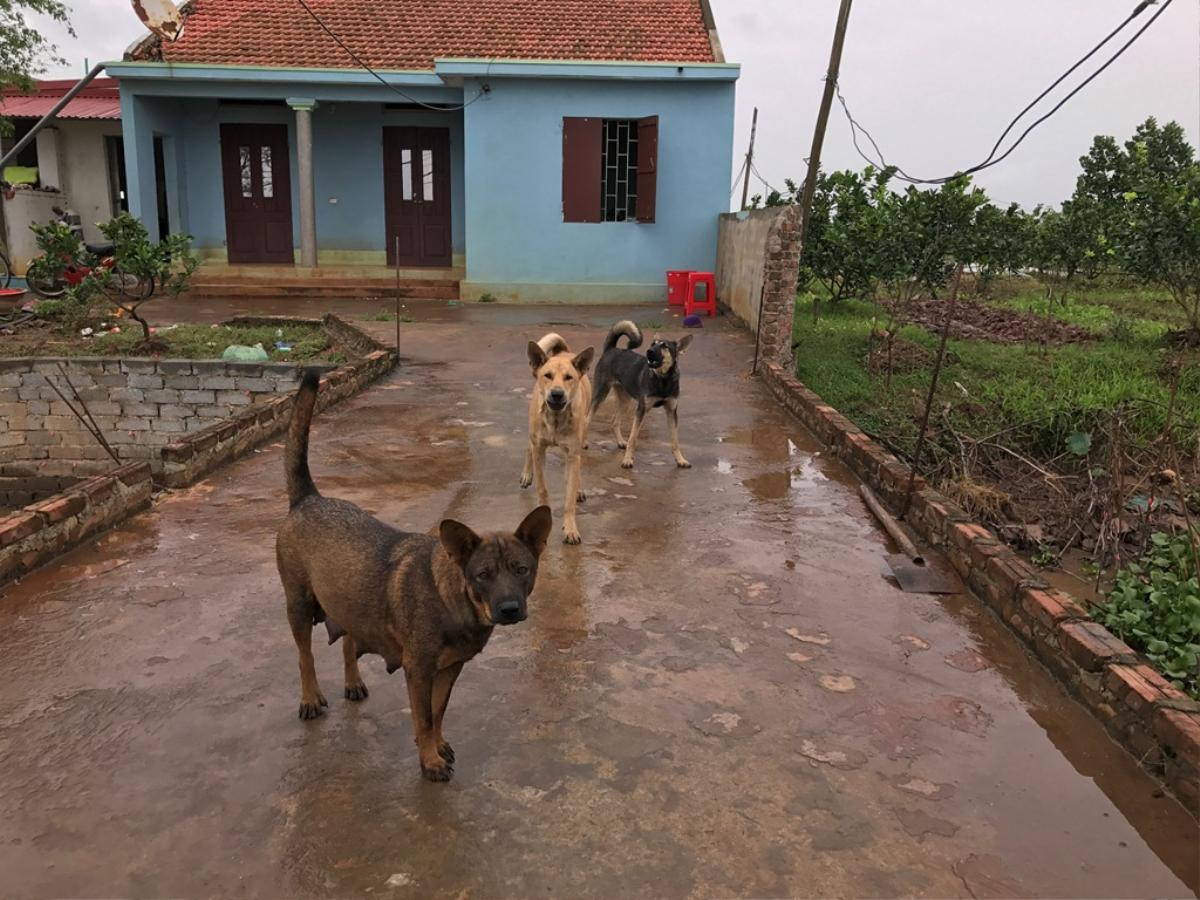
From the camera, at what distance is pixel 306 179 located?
16109 mm

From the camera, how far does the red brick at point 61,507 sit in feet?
14.9

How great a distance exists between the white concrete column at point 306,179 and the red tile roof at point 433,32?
84 centimetres

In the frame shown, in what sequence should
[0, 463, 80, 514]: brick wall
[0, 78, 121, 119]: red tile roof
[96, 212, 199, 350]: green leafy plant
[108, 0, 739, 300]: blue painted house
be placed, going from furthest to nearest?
[0, 78, 121, 119]: red tile roof → [108, 0, 739, 300]: blue painted house → [96, 212, 199, 350]: green leafy plant → [0, 463, 80, 514]: brick wall

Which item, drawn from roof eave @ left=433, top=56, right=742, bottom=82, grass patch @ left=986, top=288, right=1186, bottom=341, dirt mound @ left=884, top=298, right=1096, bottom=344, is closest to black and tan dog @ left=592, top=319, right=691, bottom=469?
dirt mound @ left=884, top=298, right=1096, bottom=344

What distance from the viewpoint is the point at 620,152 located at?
1623cm

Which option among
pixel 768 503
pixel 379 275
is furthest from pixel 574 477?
pixel 379 275

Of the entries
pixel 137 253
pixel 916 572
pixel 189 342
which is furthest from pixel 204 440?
pixel 189 342

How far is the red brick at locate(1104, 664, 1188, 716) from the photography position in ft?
10.2

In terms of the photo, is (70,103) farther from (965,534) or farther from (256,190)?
(965,534)

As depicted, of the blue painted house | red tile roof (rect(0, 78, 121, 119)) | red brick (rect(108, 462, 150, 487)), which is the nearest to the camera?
red brick (rect(108, 462, 150, 487))

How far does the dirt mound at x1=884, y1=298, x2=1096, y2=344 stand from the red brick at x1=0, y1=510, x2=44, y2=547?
33.6ft

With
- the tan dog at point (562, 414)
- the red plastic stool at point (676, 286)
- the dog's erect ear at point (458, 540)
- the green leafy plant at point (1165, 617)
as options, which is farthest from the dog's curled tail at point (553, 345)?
the red plastic stool at point (676, 286)

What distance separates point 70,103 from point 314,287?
22.0 ft

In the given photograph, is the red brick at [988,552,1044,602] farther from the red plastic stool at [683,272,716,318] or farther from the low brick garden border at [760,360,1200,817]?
the red plastic stool at [683,272,716,318]
